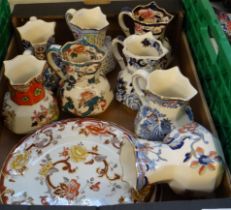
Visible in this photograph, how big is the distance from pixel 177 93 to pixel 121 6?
0.27 metres

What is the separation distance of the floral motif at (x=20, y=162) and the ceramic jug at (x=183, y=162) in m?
0.18

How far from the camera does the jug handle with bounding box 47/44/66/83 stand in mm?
597

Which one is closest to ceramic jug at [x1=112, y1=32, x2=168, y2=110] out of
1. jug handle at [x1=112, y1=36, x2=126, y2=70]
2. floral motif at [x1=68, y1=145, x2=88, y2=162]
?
jug handle at [x1=112, y1=36, x2=126, y2=70]

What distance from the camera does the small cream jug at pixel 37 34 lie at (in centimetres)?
65

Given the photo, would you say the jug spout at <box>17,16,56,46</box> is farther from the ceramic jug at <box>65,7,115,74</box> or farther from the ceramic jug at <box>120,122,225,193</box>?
the ceramic jug at <box>120,122,225,193</box>

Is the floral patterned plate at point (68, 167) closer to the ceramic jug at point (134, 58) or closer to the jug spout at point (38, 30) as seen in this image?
the ceramic jug at point (134, 58)

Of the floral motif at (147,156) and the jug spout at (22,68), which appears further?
the jug spout at (22,68)

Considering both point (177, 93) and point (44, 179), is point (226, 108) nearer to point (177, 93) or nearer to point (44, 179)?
point (177, 93)

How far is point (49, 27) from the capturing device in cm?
67

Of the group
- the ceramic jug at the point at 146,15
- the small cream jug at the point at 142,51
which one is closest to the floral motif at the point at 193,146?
the small cream jug at the point at 142,51

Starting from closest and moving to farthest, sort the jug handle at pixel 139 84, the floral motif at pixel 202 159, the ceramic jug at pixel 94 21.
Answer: the floral motif at pixel 202 159 < the jug handle at pixel 139 84 < the ceramic jug at pixel 94 21

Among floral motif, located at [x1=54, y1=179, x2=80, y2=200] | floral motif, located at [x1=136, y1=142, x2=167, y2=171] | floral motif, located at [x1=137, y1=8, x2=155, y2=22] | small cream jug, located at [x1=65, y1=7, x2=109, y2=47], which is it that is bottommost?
floral motif, located at [x1=54, y1=179, x2=80, y2=200]

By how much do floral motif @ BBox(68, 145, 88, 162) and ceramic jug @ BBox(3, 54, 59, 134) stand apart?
0.06 m

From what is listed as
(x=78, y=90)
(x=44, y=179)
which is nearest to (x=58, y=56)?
(x=78, y=90)
